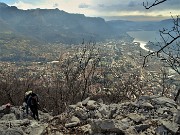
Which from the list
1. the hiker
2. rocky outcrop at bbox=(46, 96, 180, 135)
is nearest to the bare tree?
rocky outcrop at bbox=(46, 96, 180, 135)

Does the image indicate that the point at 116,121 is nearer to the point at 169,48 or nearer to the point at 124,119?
the point at 124,119

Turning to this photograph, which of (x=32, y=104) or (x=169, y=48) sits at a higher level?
(x=169, y=48)

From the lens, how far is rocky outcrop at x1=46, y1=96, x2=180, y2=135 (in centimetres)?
1076

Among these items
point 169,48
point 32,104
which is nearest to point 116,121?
point 169,48

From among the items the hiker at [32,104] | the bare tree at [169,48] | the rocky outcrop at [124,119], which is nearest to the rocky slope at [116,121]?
the rocky outcrop at [124,119]

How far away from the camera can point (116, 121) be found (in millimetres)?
11203

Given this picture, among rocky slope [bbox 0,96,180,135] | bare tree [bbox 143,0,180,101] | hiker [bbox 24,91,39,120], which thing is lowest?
hiker [bbox 24,91,39,120]

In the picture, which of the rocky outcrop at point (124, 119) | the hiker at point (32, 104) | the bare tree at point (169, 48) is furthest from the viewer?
the hiker at point (32, 104)

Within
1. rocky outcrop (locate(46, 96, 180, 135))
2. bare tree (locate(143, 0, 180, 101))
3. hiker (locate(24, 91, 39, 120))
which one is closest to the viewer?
bare tree (locate(143, 0, 180, 101))

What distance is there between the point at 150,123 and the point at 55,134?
3338 millimetres

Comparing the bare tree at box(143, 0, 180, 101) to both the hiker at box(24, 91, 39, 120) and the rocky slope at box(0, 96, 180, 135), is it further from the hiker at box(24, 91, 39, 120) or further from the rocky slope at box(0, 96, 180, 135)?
the hiker at box(24, 91, 39, 120)

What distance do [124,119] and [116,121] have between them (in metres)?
0.88

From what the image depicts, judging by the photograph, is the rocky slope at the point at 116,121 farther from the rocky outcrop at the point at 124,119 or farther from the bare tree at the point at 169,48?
the bare tree at the point at 169,48

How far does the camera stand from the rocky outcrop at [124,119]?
1076cm
